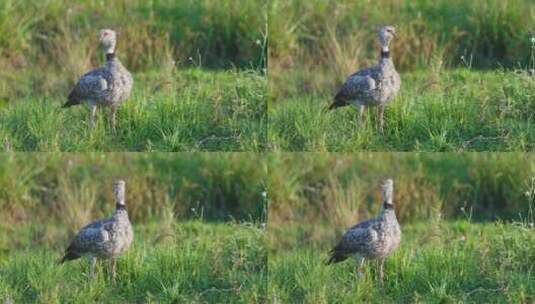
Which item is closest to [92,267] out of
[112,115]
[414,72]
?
[112,115]

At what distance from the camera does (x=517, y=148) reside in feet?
36.2

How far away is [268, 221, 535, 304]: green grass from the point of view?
10.8 metres

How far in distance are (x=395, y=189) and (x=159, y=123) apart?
1779 millimetres

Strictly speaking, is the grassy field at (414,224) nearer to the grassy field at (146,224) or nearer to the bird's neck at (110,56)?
the grassy field at (146,224)

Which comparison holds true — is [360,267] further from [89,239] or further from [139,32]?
[139,32]

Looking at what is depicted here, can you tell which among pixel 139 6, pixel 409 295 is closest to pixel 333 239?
pixel 409 295

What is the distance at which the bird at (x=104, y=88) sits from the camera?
1080 centimetres

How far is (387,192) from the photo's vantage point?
11016mm

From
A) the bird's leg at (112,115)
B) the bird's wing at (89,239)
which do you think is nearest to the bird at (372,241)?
the bird's wing at (89,239)

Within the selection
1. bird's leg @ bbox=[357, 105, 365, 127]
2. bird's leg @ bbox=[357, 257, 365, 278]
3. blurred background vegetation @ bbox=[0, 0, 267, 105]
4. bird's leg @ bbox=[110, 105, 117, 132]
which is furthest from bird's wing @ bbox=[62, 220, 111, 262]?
bird's leg @ bbox=[357, 105, 365, 127]

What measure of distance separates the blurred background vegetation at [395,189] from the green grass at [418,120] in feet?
1.14

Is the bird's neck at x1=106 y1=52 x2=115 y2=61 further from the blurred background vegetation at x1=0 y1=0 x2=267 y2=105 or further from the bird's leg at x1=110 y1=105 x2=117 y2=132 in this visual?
the blurred background vegetation at x1=0 y1=0 x2=267 y2=105

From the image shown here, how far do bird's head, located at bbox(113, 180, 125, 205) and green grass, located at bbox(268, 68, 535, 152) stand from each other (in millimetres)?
1013

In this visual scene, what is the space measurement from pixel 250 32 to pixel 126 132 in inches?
46.7
